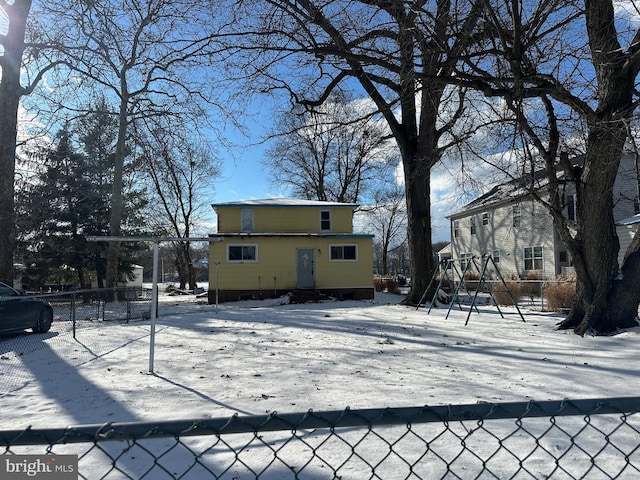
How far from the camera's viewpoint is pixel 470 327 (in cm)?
959

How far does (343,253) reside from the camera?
21969 millimetres

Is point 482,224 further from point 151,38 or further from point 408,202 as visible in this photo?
point 151,38

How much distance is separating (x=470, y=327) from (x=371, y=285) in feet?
40.9

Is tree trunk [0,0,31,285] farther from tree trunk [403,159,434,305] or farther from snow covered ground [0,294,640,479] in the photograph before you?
tree trunk [403,159,434,305]

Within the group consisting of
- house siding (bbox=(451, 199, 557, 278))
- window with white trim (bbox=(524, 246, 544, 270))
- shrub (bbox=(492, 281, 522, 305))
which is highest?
house siding (bbox=(451, 199, 557, 278))

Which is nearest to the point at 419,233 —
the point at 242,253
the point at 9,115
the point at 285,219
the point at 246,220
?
the point at 285,219

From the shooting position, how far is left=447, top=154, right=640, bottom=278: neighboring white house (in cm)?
2213

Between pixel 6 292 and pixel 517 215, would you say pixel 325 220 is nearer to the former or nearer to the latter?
pixel 517 215

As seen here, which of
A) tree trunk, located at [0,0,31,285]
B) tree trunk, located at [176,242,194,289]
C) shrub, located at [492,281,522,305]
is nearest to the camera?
tree trunk, located at [0,0,31,285]

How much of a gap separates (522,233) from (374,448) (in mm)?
25918

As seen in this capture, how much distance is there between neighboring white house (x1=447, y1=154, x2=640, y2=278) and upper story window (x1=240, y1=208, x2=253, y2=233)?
11.1 m

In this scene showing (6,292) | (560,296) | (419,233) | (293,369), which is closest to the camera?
(293,369)

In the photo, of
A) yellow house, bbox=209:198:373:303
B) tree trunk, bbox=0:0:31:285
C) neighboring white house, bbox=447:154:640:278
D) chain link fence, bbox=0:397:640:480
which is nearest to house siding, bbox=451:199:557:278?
neighboring white house, bbox=447:154:640:278

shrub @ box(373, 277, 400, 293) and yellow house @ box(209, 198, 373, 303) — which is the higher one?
yellow house @ box(209, 198, 373, 303)
